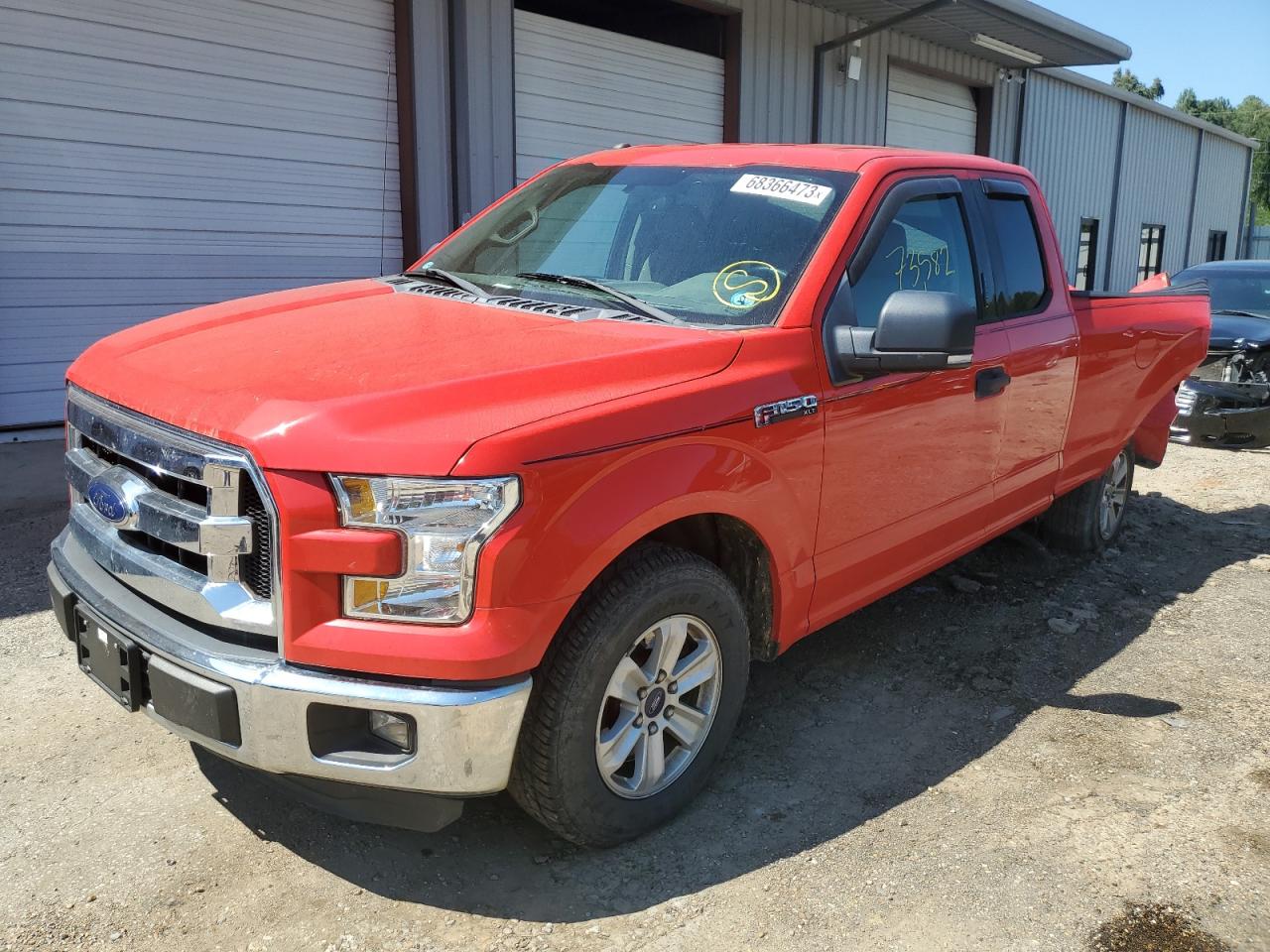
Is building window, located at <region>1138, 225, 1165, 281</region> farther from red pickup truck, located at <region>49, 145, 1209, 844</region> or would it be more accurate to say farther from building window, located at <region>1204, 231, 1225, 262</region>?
red pickup truck, located at <region>49, 145, 1209, 844</region>

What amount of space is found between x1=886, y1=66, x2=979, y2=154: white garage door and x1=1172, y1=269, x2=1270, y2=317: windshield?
4904 mm

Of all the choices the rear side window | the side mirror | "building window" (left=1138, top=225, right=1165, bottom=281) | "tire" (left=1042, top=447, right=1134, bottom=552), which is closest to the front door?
the side mirror

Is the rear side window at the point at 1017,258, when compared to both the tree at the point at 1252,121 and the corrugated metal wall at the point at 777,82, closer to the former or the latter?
the corrugated metal wall at the point at 777,82

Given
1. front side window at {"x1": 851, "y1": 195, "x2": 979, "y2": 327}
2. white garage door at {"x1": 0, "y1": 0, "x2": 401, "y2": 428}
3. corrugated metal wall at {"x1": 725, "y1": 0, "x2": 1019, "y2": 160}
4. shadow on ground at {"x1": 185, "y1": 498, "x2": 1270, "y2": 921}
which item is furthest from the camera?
corrugated metal wall at {"x1": 725, "y1": 0, "x2": 1019, "y2": 160}

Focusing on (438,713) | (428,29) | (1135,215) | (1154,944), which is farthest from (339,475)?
(1135,215)

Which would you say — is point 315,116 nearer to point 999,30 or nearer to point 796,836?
point 796,836

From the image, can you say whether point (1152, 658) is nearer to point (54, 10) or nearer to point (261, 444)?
point (261, 444)

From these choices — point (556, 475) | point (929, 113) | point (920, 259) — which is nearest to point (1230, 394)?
point (920, 259)

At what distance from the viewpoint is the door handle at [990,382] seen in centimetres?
381

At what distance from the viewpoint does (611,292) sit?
3301 millimetres

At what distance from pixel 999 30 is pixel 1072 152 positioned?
6.17 meters

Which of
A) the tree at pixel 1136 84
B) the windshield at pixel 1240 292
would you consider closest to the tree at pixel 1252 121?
the tree at pixel 1136 84

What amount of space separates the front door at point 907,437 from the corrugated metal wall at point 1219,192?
81.2 ft

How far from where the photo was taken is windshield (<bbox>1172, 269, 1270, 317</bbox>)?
954 centimetres
